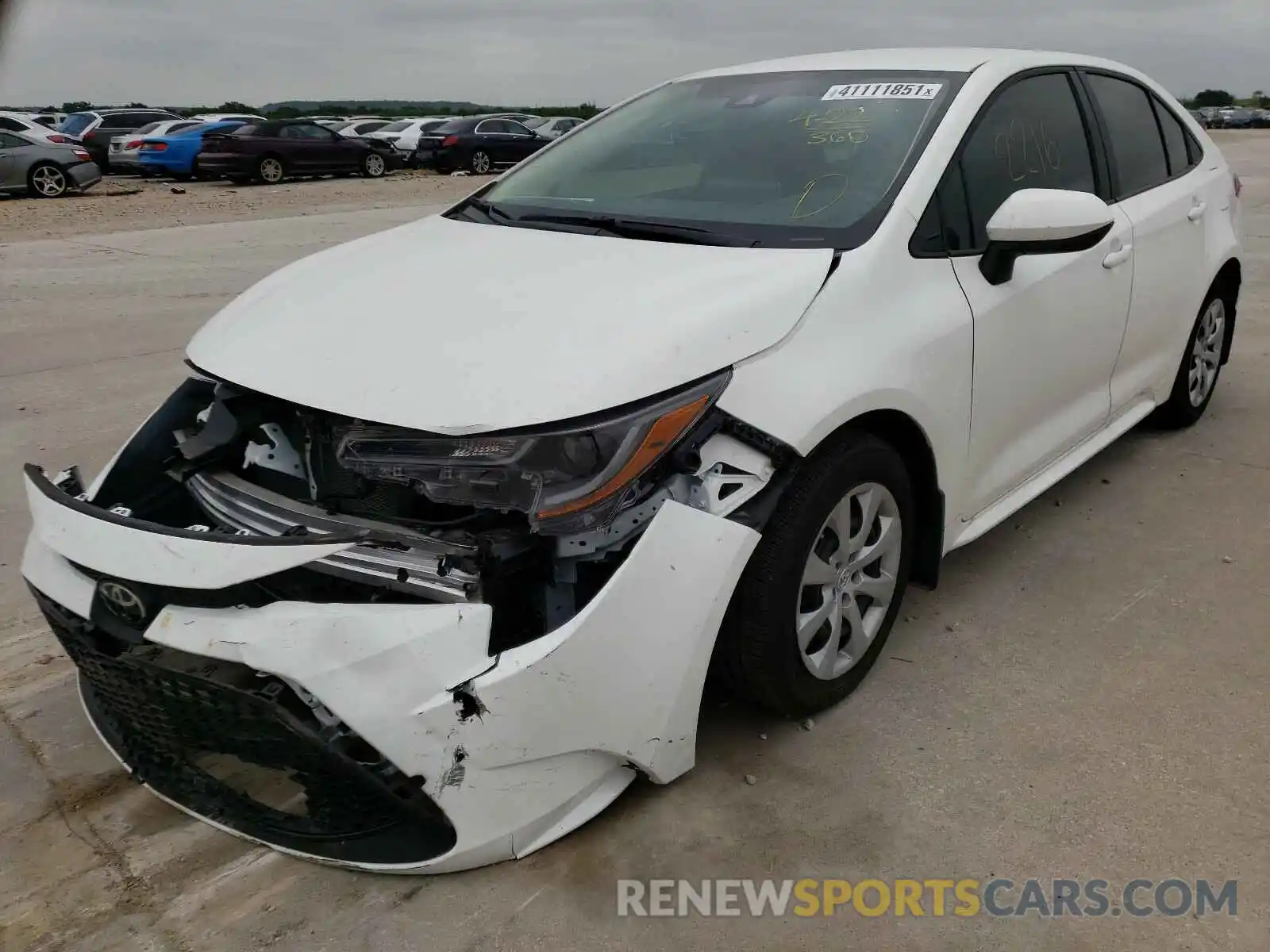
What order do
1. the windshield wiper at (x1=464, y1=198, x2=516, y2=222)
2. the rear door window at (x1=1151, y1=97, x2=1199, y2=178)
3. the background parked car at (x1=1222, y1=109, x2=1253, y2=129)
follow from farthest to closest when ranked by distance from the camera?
the background parked car at (x1=1222, y1=109, x2=1253, y2=129)
the rear door window at (x1=1151, y1=97, x2=1199, y2=178)
the windshield wiper at (x1=464, y1=198, x2=516, y2=222)

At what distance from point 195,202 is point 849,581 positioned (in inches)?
636

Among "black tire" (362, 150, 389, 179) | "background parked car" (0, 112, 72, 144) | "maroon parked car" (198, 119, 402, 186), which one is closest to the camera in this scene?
"background parked car" (0, 112, 72, 144)

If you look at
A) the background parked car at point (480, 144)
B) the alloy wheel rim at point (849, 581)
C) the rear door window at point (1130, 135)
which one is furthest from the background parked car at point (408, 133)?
the alloy wheel rim at point (849, 581)

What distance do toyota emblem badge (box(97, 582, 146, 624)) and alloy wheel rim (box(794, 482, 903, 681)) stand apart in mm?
1366

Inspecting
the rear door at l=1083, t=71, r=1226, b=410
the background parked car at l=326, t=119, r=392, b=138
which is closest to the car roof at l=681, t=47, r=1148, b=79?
the rear door at l=1083, t=71, r=1226, b=410

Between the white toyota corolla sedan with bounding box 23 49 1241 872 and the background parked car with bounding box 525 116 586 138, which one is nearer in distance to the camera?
the white toyota corolla sedan with bounding box 23 49 1241 872

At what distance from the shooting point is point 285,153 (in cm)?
2056

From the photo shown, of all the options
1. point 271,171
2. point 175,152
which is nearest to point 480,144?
point 271,171

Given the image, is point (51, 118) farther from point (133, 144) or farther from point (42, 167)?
point (42, 167)

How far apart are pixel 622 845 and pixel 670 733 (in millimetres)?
297

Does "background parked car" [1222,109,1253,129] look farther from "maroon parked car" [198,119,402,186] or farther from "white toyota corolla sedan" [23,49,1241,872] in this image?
"white toyota corolla sedan" [23,49,1241,872]

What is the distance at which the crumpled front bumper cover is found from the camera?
1.88 meters

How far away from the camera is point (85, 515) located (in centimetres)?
208

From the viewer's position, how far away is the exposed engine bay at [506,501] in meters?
1.99
